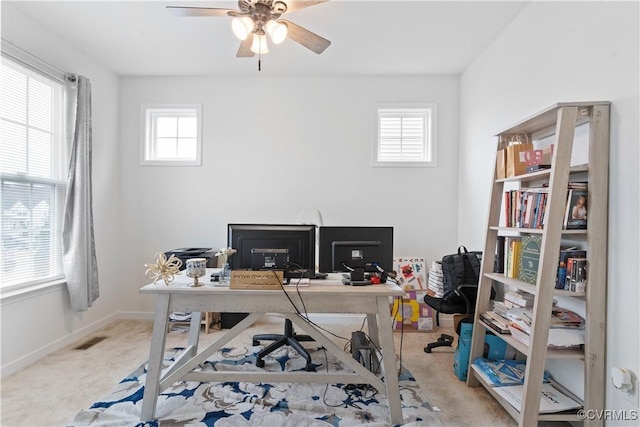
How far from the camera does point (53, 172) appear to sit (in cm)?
301

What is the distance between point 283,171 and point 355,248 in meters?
1.97

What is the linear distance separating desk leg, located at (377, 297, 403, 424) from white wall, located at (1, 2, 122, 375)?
9.39 ft

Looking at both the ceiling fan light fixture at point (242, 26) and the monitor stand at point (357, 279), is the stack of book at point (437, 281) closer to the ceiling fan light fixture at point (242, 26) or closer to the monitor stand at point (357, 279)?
the monitor stand at point (357, 279)

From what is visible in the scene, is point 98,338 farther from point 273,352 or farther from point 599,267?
point 599,267

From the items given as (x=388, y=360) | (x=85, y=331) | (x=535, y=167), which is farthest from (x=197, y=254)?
(x=535, y=167)

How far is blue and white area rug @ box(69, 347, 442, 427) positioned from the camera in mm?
1945

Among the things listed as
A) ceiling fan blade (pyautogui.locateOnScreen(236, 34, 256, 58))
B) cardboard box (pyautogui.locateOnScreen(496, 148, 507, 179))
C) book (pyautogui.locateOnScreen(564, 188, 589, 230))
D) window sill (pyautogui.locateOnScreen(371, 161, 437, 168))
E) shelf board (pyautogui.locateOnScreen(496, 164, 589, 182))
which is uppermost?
ceiling fan blade (pyautogui.locateOnScreen(236, 34, 256, 58))

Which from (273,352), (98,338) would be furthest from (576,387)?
(98,338)

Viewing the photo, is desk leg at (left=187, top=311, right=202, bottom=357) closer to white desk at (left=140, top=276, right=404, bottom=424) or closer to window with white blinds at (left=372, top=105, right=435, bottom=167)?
white desk at (left=140, top=276, right=404, bottom=424)

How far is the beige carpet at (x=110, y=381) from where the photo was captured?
2023 millimetres

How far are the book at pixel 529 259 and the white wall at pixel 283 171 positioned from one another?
1.72 m

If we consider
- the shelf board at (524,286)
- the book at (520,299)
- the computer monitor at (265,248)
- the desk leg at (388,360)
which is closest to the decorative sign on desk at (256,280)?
the computer monitor at (265,248)

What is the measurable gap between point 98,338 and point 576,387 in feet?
13.1

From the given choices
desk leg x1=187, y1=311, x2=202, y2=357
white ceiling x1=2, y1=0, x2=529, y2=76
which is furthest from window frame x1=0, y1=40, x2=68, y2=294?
desk leg x1=187, y1=311, x2=202, y2=357
